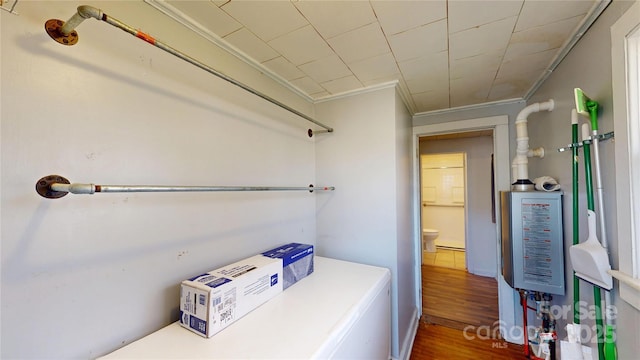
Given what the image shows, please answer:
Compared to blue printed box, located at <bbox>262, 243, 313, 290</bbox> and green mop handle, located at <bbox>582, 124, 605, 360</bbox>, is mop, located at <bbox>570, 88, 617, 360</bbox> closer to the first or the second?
green mop handle, located at <bbox>582, 124, 605, 360</bbox>

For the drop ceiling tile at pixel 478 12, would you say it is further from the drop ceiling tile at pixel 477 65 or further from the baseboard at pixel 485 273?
the baseboard at pixel 485 273

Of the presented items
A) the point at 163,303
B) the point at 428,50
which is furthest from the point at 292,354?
the point at 428,50

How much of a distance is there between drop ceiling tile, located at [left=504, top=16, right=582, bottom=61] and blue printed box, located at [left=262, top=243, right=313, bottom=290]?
172cm

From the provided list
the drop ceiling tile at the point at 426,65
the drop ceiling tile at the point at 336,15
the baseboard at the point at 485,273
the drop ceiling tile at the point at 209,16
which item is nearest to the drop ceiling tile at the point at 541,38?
the drop ceiling tile at the point at 426,65

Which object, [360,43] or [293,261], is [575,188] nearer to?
[360,43]

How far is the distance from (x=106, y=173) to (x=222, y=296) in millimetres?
633

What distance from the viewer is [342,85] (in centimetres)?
184

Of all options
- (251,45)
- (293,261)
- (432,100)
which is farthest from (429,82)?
(293,261)

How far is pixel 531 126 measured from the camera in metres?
1.99

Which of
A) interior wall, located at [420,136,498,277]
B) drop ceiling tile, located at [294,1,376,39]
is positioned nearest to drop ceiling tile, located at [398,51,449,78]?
drop ceiling tile, located at [294,1,376,39]

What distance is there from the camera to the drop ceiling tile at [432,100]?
6.60ft

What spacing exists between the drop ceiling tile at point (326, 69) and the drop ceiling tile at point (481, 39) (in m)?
0.65

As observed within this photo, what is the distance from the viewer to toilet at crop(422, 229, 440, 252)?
15.1 feet

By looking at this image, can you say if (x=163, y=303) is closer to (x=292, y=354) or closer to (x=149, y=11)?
(x=292, y=354)
